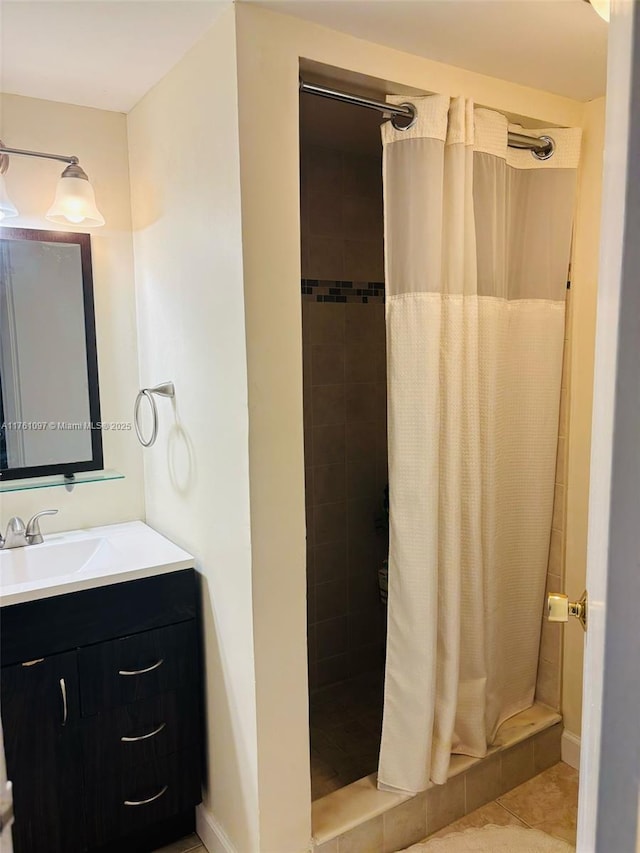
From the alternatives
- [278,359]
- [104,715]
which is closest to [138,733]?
[104,715]

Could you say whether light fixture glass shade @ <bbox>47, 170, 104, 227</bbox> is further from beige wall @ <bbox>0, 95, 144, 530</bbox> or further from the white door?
the white door

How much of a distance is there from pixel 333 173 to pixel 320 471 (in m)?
1.26

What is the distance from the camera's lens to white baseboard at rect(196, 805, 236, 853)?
190 cm

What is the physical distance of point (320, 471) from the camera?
282 centimetres

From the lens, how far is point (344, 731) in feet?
8.48

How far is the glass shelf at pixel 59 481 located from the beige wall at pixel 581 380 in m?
1.59

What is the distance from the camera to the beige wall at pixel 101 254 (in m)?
2.04

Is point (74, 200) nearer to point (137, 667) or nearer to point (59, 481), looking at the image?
point (59, 481)

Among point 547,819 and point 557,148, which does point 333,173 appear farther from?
point 547,819

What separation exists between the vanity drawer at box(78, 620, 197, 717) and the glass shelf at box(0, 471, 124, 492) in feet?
1.83

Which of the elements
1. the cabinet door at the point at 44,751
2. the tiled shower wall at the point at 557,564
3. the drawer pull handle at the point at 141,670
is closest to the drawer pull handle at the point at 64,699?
the cabinet door at the point at 44,751

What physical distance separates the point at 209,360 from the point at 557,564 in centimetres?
148

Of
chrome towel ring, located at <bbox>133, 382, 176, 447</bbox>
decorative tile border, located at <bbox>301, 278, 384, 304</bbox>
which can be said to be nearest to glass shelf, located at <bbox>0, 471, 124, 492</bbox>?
chrome towel ring, located at <bbox>133, 382, 176, 447</bbox>

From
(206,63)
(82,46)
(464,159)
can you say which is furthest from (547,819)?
(82,46)
